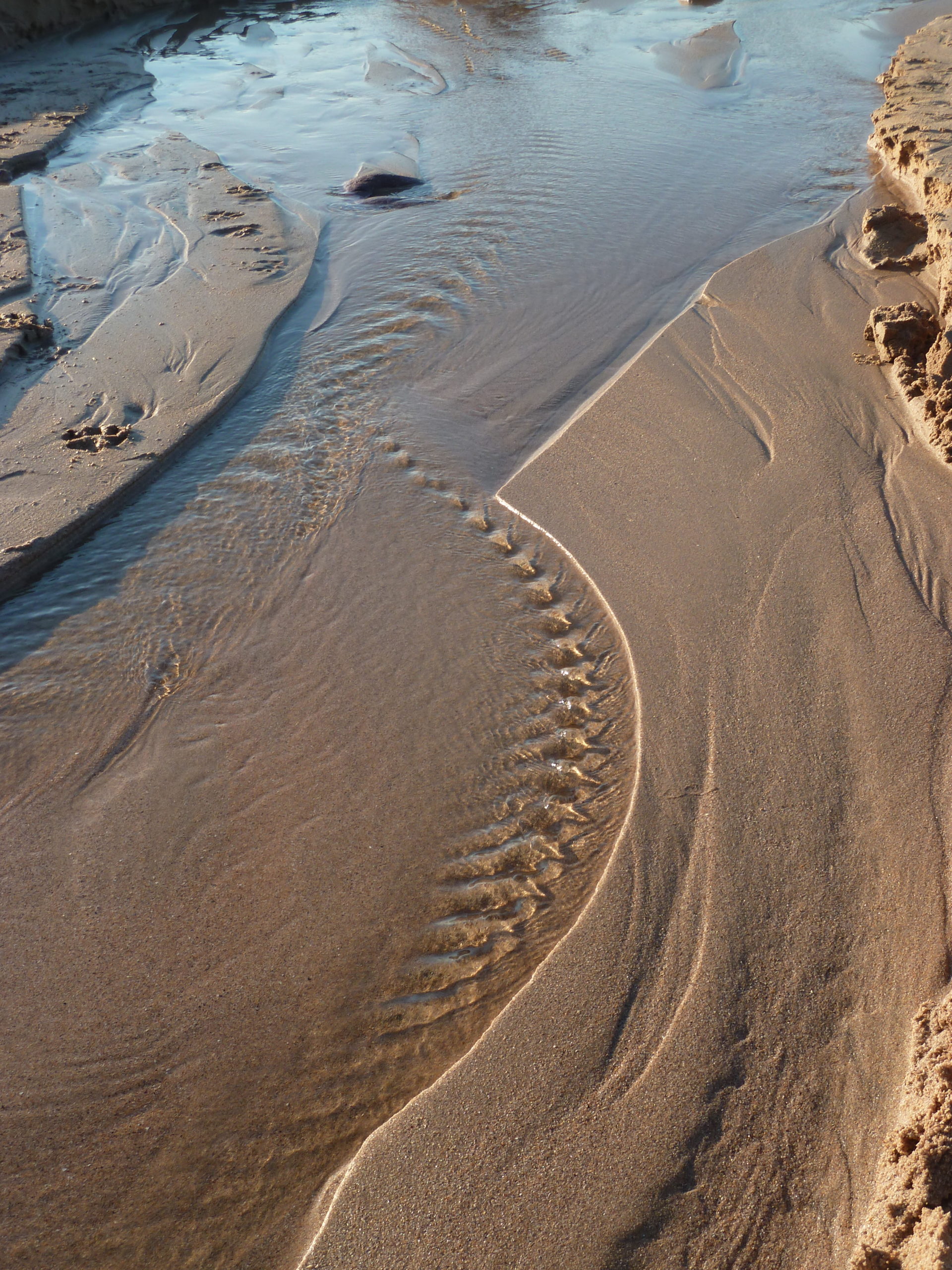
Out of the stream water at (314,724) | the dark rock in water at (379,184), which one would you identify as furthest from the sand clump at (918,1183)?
the dark rock in water at (379,184)

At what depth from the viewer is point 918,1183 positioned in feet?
5.33

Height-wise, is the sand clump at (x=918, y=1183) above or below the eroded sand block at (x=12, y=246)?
below

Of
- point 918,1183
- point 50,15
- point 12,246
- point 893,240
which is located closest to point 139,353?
point 12,246

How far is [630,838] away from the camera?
97.3 inches

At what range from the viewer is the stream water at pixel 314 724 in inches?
81.7

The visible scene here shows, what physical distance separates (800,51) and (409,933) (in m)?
11.4

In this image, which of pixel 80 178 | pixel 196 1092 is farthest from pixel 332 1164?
pixel 80 178

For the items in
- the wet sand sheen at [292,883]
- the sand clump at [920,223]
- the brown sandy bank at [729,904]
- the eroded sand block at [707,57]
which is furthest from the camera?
the eroded sand block at [707,57]

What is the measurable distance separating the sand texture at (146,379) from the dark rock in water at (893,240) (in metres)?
3.51

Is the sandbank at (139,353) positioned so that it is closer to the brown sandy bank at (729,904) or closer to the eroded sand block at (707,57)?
the brown sandy bank at (729,904)

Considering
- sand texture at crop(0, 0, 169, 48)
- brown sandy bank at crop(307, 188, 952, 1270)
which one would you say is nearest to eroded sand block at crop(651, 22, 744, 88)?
brown sandy bank at crop(307, 188, 952, 1270)

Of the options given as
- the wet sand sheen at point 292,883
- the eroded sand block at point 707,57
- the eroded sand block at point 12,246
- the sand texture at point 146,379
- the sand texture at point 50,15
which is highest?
the sand texture at point 50,15

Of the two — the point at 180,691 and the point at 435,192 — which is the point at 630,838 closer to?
the point at 180,691

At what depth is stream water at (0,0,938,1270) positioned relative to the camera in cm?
207
